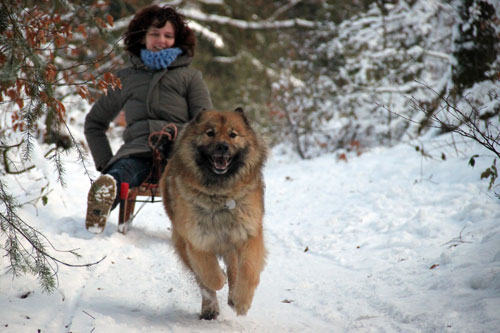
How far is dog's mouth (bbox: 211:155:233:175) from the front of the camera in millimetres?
2758

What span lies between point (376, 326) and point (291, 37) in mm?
10469

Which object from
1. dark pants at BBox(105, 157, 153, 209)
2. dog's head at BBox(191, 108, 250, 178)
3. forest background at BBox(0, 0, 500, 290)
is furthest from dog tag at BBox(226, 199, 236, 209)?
forest background at BBox(0, 0, 500, 290)

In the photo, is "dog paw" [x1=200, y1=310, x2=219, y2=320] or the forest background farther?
the forest background

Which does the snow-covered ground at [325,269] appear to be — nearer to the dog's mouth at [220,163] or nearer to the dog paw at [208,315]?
the dog paw at [208,315]

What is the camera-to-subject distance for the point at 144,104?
397cm

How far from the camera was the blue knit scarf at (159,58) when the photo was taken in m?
3.92

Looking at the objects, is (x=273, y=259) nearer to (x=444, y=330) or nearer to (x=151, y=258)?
(x=151, y=258)

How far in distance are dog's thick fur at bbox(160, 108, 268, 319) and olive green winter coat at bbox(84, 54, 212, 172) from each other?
108cm

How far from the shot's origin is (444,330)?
7.47ft

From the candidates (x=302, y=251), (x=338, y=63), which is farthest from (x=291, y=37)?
(x=302, y=251)

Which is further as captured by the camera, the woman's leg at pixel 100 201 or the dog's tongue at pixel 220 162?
the woman's leg at pixel 100 201

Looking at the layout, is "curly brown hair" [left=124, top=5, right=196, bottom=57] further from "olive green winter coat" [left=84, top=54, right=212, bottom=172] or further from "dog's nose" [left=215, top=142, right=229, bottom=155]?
"dog's nose" [left=215, top=142, right=229, bottom=155]

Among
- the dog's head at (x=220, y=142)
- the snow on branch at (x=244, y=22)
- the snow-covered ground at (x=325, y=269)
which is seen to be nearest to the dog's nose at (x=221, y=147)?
the dog's head at (x=220, y=142)

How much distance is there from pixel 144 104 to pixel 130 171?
69 cm
